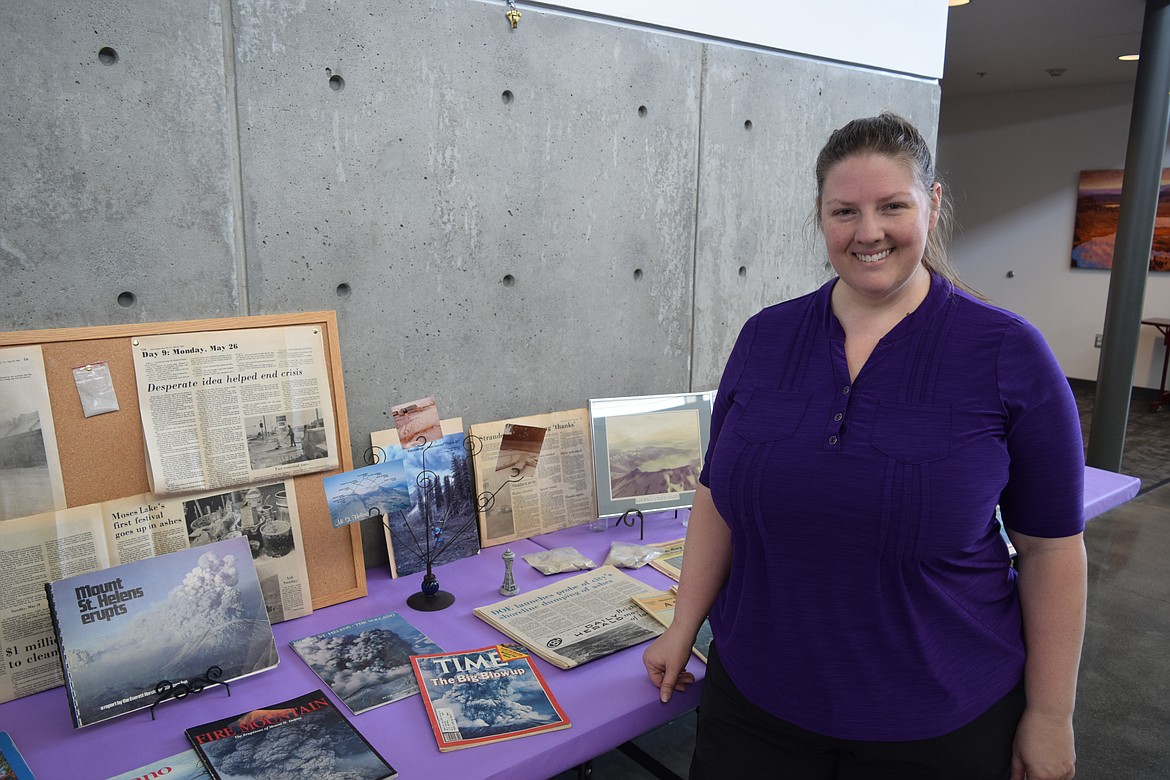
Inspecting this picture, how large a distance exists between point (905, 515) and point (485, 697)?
0.73 metres

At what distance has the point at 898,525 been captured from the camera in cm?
110

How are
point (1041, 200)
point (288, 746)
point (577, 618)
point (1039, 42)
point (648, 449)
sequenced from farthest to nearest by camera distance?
point (1041, 200) → point (1039, 42) → point (648, 449) → point (577, 618) → point (288, 746)

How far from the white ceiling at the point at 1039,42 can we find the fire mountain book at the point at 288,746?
5.71m

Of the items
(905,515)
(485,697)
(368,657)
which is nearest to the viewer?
(905,515)

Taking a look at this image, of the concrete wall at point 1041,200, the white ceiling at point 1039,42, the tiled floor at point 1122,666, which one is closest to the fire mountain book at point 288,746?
the tiled floor at point 1122,666

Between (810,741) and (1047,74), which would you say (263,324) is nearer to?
(810,741)

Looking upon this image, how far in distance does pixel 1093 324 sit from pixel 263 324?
893 cm

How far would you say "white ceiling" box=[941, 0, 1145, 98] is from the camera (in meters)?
5.40

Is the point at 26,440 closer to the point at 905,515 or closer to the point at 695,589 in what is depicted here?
the point at 695,589

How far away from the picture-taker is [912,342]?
120 cm

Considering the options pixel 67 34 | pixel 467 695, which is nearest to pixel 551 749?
pixel 467 695

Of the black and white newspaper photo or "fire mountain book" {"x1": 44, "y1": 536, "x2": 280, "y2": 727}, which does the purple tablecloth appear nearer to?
"fire mountain book" {"x1": 44, "y1": 536, "x2": 280, "y2": 727}

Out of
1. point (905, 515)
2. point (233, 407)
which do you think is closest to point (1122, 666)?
point (905, 515)

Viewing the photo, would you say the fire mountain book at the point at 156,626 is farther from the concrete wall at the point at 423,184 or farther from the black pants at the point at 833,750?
the black pants at the point at 833,750
